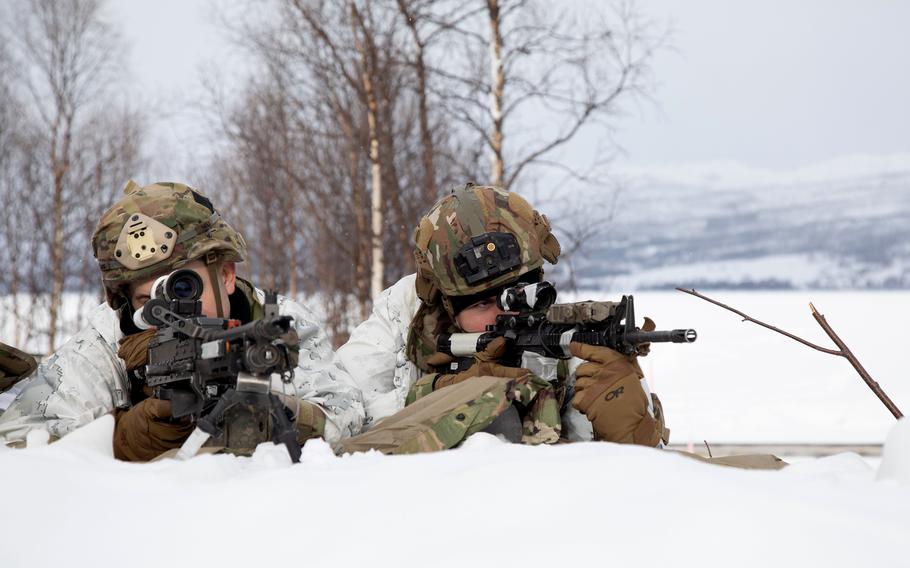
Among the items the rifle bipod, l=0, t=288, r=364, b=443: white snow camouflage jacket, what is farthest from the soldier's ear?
the rifle bipod

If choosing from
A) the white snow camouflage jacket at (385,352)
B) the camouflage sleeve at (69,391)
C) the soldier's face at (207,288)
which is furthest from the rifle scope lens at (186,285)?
the white snow camouflage jacket at (385,352)

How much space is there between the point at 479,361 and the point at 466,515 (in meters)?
1.91

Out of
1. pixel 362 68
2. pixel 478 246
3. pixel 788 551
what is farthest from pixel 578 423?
pixel 362 68

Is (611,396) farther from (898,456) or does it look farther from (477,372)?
(898,456)

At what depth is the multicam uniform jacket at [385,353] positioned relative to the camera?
3729 mm

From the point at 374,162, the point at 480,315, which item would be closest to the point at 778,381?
the point at 374,162

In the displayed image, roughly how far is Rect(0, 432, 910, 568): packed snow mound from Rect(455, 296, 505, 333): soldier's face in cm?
185

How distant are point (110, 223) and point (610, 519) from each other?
7.59 ft

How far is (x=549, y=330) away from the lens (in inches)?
129

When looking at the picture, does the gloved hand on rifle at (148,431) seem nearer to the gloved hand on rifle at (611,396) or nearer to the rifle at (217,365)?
the rifle at (217,365)

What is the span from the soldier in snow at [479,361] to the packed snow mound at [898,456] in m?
1.04

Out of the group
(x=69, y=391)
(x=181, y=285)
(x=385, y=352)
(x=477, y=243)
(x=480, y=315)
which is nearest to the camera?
(x=181, y=285)

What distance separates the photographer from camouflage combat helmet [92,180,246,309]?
3.21 metres

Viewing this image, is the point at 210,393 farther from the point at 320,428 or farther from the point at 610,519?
the point at 610,519
